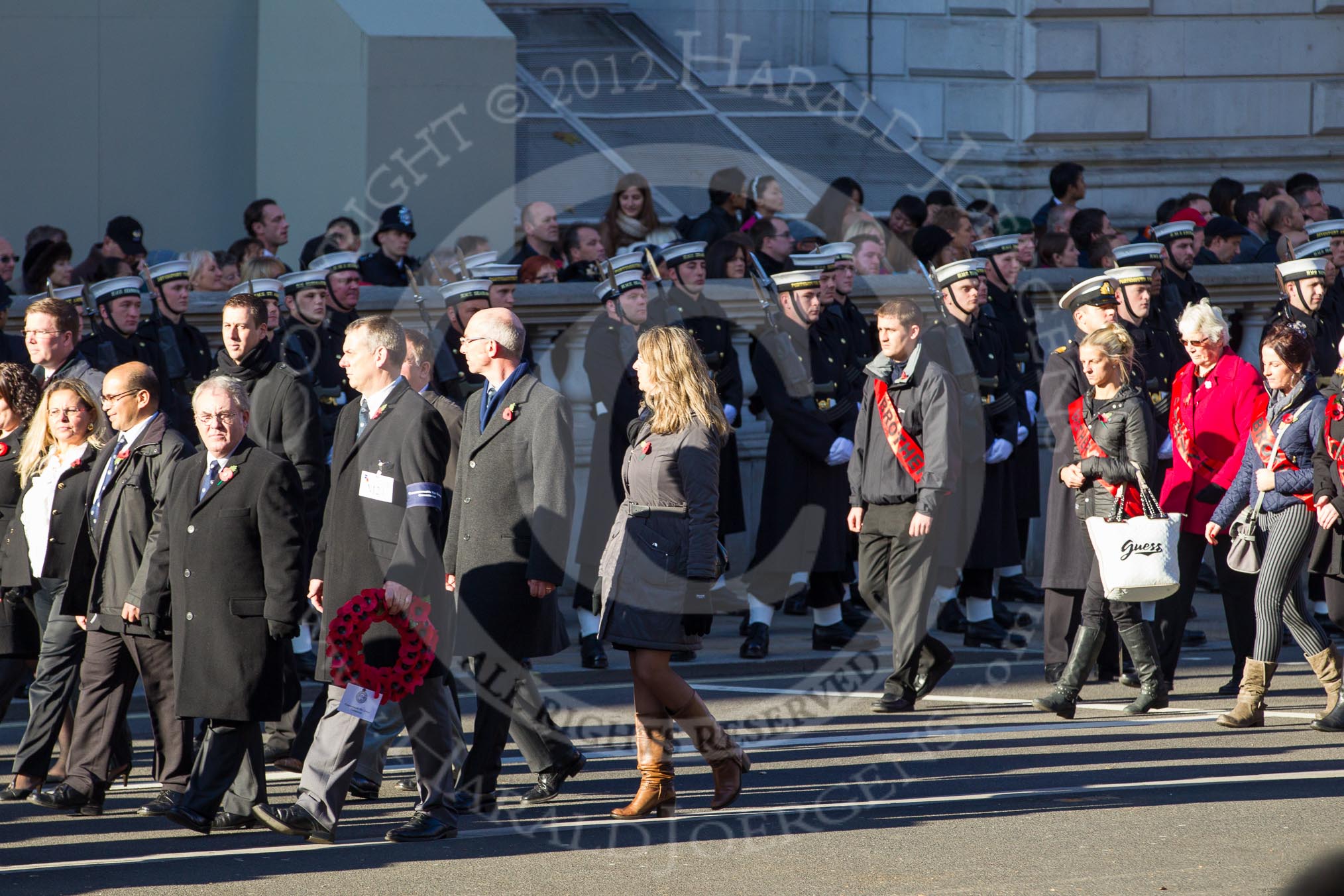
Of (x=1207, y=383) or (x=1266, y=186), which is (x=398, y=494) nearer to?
(x=1207, y=383)

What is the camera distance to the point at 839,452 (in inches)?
459

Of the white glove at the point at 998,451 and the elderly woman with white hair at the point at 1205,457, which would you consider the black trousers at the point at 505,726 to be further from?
the white glove at the point at 998,451

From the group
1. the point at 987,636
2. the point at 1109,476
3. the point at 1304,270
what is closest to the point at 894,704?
the point at 1109,476

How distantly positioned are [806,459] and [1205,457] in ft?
7.87

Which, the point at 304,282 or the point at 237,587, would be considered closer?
the point at 237,587

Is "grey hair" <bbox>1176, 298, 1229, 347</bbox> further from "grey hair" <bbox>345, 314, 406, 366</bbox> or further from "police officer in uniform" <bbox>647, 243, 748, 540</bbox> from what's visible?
"grey hair" <bbox>345, 314, 406, 366</bbox>

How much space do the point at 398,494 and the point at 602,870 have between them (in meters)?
1.49

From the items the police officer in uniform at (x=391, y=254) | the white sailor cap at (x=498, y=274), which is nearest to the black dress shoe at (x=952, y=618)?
the white sailor cap at (x=498, y=274)

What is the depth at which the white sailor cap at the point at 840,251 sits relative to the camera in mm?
12320

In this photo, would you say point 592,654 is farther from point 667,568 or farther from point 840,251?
point 667,568

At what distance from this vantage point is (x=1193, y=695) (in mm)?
10242

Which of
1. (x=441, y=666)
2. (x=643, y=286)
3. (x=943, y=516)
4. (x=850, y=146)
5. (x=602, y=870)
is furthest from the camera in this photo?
(x=850, y=146)

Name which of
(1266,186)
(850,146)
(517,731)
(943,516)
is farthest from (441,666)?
(850,146)

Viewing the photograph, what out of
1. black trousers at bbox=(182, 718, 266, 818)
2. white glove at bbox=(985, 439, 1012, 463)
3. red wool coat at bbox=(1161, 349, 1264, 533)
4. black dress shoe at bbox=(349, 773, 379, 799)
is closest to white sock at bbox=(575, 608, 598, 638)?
white glove at bbox=(985, 439, 1012, 463)
